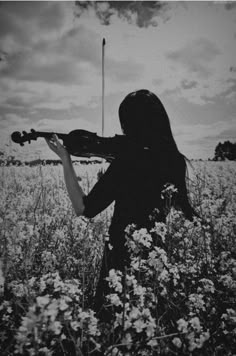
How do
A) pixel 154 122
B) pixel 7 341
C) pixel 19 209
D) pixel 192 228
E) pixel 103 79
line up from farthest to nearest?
pixel 103 79, pixel 19 209, pixel 192 228, pixel 154 122, pixel 7 341

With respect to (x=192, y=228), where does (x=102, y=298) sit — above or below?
below

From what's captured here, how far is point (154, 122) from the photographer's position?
7.64 ft

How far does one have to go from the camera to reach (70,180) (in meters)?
2.45

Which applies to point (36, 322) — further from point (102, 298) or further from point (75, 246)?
point (75, 246)

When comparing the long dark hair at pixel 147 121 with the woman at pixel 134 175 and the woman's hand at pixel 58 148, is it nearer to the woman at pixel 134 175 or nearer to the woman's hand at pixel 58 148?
the woman at pixel 134 175

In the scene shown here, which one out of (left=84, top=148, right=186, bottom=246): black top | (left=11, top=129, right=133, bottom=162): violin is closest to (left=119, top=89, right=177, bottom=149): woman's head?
(left=84, top=148, right=186, bottom=246): black top

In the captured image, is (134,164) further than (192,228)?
No

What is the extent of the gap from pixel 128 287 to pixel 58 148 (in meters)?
1.51

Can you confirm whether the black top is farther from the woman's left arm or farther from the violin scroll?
the violin scroll

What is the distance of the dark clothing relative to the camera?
7.33 feet

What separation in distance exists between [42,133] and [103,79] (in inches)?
81.3

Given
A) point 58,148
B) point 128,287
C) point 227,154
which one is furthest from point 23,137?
point 227,154

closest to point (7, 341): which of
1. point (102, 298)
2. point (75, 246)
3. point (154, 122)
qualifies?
point (102, 298)

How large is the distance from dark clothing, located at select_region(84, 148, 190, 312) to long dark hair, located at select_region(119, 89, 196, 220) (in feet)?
0.31
